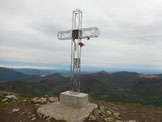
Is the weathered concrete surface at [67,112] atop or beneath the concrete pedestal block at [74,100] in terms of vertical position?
beneath

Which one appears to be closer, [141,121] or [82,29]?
[141,121]

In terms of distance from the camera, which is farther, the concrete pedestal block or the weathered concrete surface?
the concrete pedestal block

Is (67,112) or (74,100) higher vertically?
(74,100)

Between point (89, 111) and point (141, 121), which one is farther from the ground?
point (89, 111)

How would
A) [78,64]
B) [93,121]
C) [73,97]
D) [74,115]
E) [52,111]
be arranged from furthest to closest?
[78,64]
[73,97]
[52,111]
[74,115]
[93,121]

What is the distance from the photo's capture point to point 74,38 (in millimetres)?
16828

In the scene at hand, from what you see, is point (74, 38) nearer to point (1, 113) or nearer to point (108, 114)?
point (108, 114)

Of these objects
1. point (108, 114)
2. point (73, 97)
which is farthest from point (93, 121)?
point (73, 97)

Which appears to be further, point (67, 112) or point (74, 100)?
point (74, 100)

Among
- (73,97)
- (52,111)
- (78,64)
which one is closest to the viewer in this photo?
(52,111)

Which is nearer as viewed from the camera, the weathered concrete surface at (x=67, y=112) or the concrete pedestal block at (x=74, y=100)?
the weathered concrete surface at (x=67, y=112)

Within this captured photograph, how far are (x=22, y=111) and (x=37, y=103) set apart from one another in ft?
9.90

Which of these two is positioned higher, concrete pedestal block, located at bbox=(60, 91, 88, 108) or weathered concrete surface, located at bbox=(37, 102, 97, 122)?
concrete pedestal block, located at bbox=(60, 91, 88, 108)

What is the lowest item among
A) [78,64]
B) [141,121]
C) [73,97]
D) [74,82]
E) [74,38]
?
[141,121]
